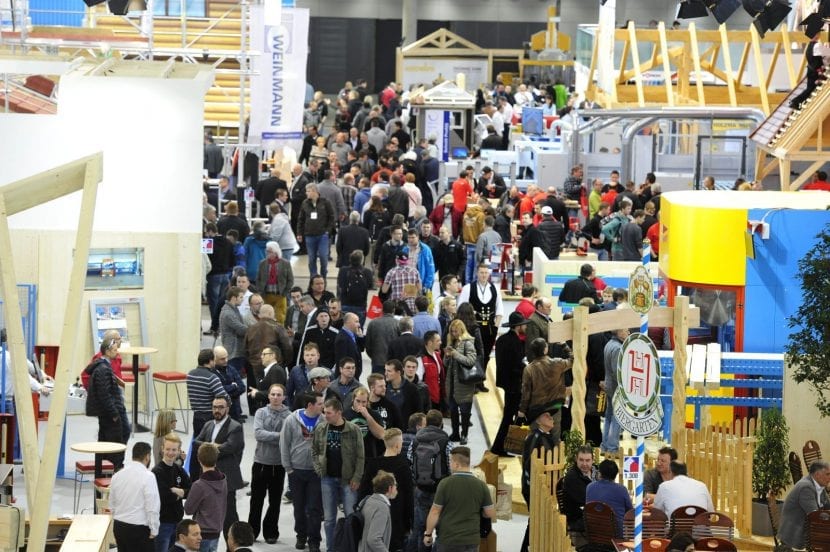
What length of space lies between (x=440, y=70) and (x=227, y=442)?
113ft

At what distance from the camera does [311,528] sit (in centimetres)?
1260

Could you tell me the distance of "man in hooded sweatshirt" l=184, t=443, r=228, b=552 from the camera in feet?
36.2

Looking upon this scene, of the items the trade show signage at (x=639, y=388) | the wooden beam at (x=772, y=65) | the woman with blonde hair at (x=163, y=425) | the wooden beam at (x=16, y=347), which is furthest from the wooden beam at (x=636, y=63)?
the wooden beam at (x=16, y=347)

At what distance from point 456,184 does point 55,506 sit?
1163 centimetres

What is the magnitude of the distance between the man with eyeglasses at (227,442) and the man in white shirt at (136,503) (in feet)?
3.90

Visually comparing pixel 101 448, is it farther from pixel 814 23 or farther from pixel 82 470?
pixel 814 23

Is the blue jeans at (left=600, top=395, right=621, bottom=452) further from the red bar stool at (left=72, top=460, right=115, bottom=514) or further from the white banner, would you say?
the white banner

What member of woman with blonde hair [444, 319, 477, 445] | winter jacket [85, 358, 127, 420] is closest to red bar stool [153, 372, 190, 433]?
winter jacket [85, 358, 127, 420]

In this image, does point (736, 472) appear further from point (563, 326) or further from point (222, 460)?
point (222, 460)

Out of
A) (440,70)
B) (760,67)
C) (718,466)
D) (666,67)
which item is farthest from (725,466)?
(440,70)

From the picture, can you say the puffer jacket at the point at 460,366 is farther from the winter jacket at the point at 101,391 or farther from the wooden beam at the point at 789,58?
the wooden beam at the point at 789,58

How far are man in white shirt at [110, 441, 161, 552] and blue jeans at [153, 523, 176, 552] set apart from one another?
1.28ft

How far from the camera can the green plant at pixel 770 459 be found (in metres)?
13.1

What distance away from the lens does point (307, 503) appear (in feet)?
41.5
